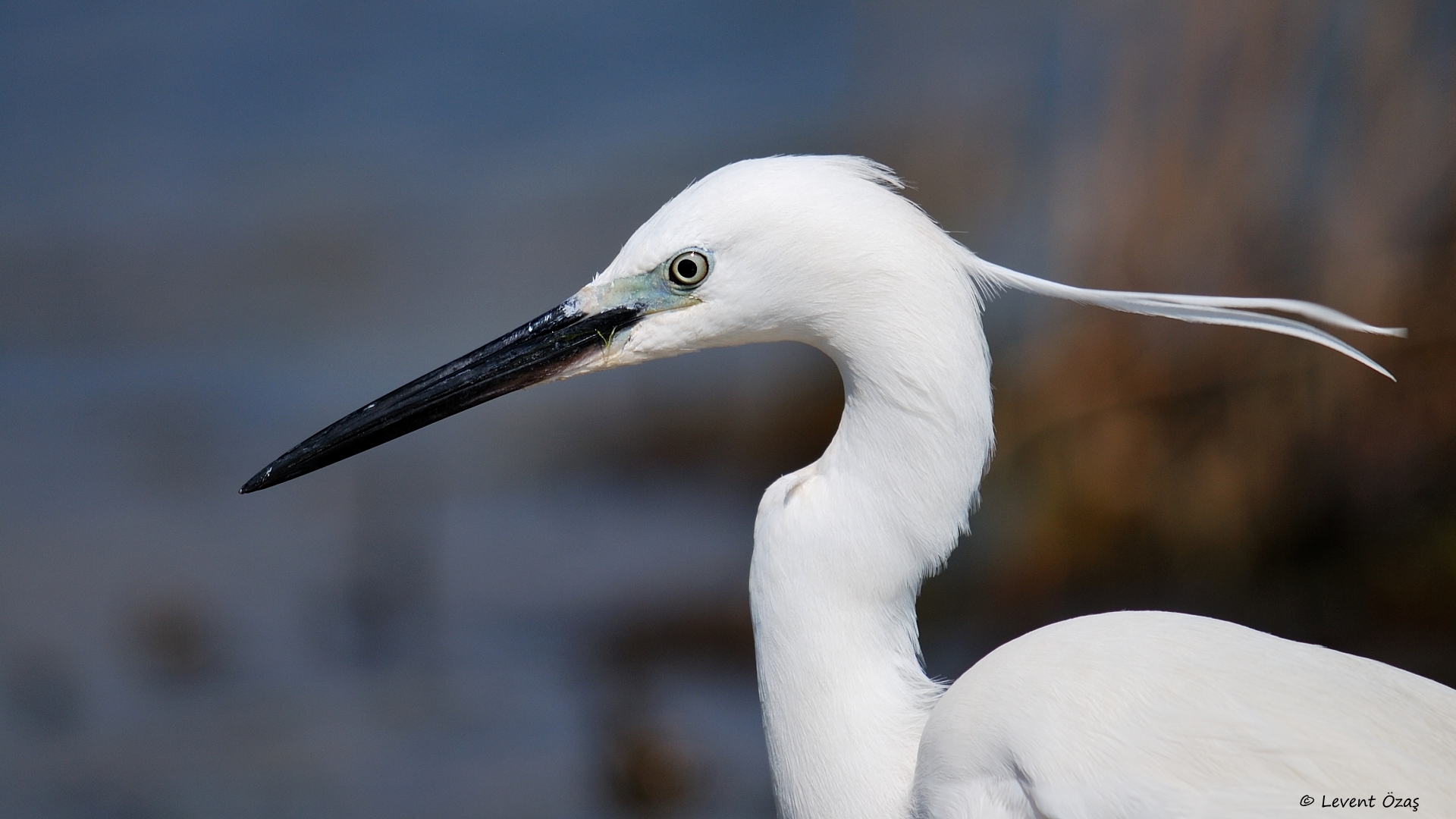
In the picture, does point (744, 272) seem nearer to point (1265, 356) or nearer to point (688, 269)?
point (688, 269)

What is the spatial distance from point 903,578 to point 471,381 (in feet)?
2.67

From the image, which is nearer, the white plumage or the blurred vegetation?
the white plumage

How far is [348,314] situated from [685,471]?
8.48ft

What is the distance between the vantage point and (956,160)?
231 inches

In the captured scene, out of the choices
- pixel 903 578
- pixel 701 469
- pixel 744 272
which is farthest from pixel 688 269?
pixel 701 469

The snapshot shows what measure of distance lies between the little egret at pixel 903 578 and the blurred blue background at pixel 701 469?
1991 mm

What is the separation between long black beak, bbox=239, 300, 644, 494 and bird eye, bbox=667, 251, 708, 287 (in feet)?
0.30

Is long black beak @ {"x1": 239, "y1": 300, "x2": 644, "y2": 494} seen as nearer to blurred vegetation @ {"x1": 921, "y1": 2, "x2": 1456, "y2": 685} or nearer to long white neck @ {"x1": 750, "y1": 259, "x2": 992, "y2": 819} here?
long white neck @ {"x1": 750, "y1": 259, "x2": 992, "y2": 819}

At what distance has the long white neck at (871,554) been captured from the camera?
178cm

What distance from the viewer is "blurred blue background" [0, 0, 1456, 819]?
393cm

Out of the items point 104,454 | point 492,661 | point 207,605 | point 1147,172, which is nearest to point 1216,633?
point 1147,172

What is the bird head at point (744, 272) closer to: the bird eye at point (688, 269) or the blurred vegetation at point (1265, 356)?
the bird eye at point (688, 269)

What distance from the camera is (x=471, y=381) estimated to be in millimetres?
2047

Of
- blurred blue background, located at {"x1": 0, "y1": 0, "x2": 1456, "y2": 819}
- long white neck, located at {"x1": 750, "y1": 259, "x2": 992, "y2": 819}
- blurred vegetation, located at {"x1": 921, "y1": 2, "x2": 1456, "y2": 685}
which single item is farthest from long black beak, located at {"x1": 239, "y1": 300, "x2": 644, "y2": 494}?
blurred vegetation, located at {"x1": 921, "y1": 2, "x2": 1456, "y2": 685}
